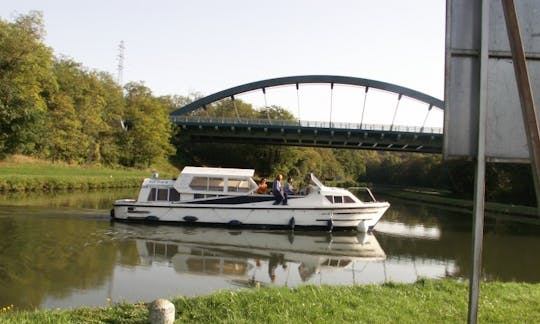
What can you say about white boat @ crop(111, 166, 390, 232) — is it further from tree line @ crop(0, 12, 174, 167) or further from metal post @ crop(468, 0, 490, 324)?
tree line @ crop(0, 12, 174, 167)

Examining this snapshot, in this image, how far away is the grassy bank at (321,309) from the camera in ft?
21.8

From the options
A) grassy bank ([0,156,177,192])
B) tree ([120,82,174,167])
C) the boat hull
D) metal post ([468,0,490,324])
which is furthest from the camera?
tree ([120,82,174,167])

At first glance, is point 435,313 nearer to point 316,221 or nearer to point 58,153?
point 316,221

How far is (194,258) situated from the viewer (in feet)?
51.3

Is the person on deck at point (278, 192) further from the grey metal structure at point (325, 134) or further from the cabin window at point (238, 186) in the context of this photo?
the grey metal structure at point (325, 134)

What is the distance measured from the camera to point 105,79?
251 feet

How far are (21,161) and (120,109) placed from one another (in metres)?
25.0

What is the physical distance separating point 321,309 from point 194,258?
915 centimetres

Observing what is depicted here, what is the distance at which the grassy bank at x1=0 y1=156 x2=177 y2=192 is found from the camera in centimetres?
3544

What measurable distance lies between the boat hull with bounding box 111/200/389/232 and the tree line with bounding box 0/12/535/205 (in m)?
12.8

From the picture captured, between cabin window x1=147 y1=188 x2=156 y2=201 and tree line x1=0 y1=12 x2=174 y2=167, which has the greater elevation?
tree line x1=0 y1=12 x2=174 y2=167

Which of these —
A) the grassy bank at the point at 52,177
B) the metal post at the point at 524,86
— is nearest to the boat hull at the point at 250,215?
the grassy bank at the point at 52,177

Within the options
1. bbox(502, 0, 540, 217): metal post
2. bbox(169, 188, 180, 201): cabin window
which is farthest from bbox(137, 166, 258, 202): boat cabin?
bbox(502, 0, 540, 217): metal post

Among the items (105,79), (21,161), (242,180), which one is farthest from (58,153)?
(242,180)
